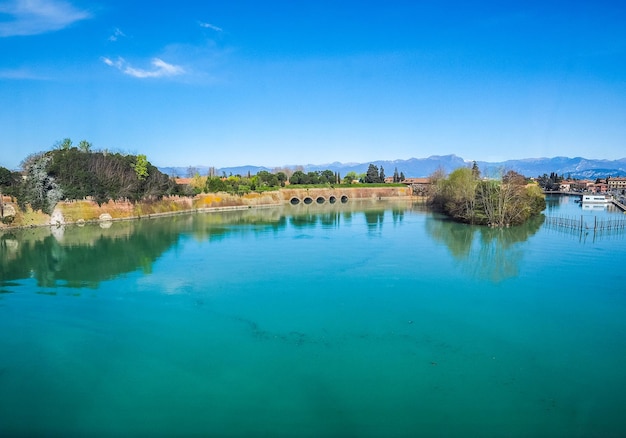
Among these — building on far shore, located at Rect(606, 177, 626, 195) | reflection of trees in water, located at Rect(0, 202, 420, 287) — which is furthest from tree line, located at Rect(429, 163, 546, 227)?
building on far shore, located at Rect(606, 177, 626, 195)

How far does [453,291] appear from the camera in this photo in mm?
16328

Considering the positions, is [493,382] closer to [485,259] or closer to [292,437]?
[292,437]

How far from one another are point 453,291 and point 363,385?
329 inches

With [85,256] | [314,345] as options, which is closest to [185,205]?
[85,256]

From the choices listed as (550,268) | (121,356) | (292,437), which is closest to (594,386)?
(292,437)

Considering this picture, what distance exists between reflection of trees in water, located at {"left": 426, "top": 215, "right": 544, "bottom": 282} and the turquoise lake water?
0.75ft

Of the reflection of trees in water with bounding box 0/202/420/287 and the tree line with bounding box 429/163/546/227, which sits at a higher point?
the tree line with bounding box 429/163/546/227

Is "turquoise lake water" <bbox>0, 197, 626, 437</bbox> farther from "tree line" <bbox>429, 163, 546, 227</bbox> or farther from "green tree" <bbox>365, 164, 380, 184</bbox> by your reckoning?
"green tree" <bbox>365, 164, 380, 184</bbox>

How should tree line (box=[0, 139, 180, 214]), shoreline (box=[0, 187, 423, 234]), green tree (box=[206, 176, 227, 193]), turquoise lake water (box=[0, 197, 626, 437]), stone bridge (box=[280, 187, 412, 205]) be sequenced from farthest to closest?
stone bridge (box=[280, 187, 412, 205]), green tree (box=[206, 176, 227, 193]), shoreline (box=[0, 187, 423, 234]), tree line (box=[0, 139, 180, 214]), turquoise lake water (box=[0, 197, 626, 437])

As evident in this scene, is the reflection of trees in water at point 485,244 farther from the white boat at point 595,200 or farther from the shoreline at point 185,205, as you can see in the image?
the white boat at point 595,200

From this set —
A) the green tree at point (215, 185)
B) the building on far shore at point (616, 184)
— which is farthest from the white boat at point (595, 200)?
the green tree at point (215, 185)

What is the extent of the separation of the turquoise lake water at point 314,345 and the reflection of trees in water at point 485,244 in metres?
0.23

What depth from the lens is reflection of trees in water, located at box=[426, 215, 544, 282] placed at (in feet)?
66.7

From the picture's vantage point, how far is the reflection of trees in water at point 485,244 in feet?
66.7
